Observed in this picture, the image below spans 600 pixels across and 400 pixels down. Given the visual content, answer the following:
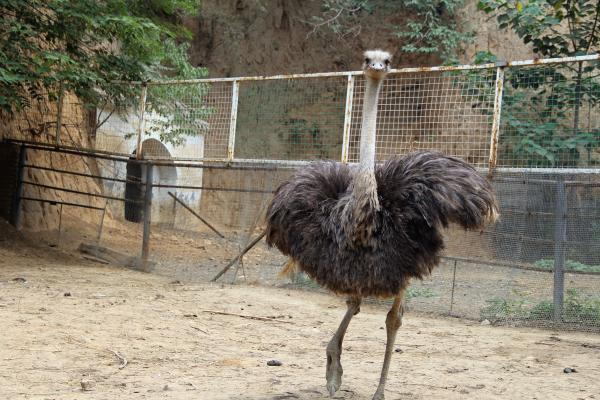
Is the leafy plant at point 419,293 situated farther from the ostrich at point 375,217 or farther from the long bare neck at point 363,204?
the long bare neck at point 363,204

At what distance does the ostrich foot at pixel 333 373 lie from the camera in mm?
4844

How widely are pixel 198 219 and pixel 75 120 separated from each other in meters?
3.16

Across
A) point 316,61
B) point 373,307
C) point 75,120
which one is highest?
point 316,61

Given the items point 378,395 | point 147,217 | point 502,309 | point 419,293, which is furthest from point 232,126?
point 378,395

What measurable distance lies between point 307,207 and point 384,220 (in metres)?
0.58

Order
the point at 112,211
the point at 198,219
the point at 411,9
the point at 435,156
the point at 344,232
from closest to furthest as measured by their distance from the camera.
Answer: the point at 344,232 < the point at 435,156 < the point at 198,219 < the point at 112,211 < the point at 411,9

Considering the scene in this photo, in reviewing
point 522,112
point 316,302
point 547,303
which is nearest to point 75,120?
point 316,302

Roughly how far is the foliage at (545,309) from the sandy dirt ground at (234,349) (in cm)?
24

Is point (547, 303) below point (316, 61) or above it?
below

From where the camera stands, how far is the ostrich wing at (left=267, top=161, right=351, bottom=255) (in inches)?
189

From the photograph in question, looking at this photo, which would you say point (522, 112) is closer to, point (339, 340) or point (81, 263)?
point (339, 340)

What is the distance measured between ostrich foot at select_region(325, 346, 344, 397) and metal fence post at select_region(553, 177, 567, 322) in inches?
135

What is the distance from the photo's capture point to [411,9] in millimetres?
16266

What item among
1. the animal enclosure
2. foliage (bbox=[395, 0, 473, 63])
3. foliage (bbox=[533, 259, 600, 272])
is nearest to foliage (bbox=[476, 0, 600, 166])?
the animal enclosure
